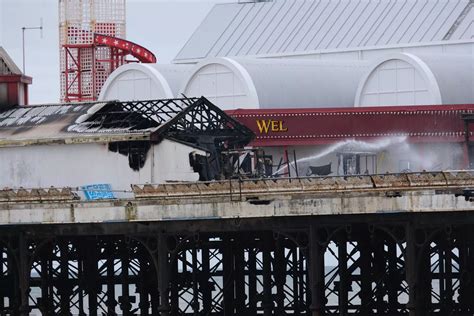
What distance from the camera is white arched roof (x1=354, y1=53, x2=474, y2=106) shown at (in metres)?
105

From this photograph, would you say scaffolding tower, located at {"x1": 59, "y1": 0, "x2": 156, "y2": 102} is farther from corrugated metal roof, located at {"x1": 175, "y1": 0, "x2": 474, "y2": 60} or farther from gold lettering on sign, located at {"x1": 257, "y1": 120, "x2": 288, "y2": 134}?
gold lettering on sign, located at {"x1": 257, "y1": 120, "x2": 288, "y2": 134}

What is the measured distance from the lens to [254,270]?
244 ft

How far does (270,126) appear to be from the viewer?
10256cm

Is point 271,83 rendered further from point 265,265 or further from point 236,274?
point 265,265

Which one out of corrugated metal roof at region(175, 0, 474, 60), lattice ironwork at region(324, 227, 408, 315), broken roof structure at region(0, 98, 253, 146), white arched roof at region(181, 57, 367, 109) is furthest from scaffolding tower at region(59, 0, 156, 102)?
lattice ironwork at region(324, 227, 408, 315)

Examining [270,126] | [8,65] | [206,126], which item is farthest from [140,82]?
[206,126]

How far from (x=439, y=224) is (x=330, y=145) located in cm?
3793

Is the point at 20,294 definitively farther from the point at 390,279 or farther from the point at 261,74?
the point at 261,74

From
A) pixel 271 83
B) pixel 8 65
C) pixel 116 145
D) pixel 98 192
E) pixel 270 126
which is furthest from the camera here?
pixel 271 83

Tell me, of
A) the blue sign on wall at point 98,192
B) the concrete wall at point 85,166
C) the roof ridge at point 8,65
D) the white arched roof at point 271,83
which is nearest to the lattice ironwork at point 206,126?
the concrete wall at point 85,166

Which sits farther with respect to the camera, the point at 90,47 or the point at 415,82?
the point at 90,47

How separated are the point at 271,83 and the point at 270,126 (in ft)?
25.5

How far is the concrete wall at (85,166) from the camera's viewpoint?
246 ft

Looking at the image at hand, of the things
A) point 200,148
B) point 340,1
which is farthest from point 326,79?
point 200,148
